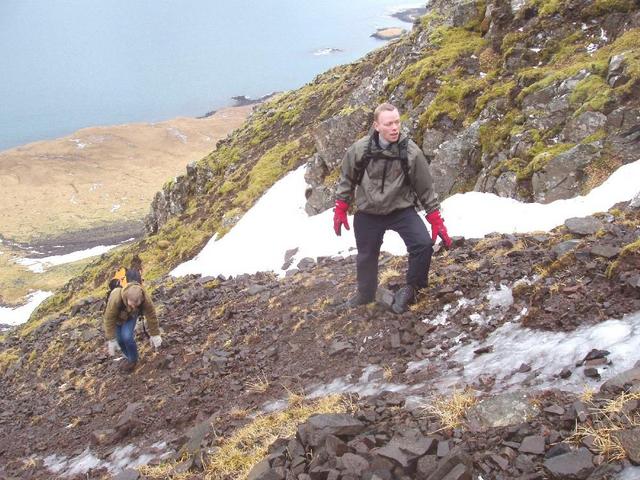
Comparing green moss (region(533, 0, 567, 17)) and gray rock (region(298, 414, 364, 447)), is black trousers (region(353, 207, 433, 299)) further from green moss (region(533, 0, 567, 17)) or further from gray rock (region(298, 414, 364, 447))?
green moss (region(533, 0, 567, 17))

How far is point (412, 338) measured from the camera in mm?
8320

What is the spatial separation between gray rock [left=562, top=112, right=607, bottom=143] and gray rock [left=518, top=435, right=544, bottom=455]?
9.18 m

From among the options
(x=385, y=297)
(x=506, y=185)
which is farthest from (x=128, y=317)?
(x=506, y=185)

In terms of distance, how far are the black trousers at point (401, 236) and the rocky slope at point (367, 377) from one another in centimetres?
37

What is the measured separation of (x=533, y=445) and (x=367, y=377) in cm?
341

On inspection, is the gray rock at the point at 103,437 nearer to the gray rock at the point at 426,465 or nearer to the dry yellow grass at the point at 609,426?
the gray rock at the point at 426,465

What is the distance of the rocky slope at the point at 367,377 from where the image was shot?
4.92 metres

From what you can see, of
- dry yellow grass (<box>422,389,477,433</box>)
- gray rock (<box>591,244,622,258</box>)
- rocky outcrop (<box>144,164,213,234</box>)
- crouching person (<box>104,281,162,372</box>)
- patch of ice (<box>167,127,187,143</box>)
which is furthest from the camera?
patch of ice (<box>167,127,187,143</box>)

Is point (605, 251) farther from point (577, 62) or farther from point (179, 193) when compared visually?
point (179, 193)

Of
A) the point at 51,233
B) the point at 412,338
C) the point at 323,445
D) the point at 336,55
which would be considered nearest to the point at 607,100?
the point at 412,338

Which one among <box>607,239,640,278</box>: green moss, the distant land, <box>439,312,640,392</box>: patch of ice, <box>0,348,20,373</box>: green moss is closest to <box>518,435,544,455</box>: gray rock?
<box>439,312,640,392</box>: patch of ice

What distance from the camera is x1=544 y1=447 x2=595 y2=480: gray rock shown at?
13.7 ft

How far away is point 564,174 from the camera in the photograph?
461 inches

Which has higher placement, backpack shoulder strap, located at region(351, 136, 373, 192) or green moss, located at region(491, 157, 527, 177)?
backpack shoulder strap, located at region(351, 136, 373, 192)
